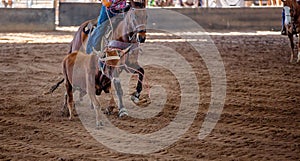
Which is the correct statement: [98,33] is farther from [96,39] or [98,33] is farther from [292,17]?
[292,17]

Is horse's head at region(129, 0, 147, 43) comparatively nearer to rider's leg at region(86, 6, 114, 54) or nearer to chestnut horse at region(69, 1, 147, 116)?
chestnut horse at region(69, 1, 147, 116)

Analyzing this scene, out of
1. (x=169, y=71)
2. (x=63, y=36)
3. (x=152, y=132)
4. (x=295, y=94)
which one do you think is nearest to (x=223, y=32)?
(x=63, y=36)

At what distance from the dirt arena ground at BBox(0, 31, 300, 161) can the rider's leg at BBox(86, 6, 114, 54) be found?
111 centimetres

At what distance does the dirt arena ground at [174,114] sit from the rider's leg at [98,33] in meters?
1.11

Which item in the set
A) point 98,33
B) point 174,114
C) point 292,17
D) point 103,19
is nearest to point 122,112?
point 174,114

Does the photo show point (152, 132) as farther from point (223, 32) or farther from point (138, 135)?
point (223, 32)

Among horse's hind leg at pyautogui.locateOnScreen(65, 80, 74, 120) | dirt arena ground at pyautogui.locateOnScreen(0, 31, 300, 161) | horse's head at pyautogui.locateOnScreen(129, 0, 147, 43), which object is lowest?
dirt arena ground at pyautogui.locateOnScreen(0, 31, 300, 161)

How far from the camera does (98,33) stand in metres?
10.5

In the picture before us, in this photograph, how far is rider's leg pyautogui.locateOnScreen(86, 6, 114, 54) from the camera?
34.3ft

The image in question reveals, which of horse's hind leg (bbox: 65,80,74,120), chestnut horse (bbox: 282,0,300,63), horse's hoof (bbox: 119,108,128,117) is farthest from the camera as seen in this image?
chestnut horse (bbox: 282,0,300,63)

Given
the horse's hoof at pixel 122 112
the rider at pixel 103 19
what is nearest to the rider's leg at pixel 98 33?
the rider at pixel 103 19

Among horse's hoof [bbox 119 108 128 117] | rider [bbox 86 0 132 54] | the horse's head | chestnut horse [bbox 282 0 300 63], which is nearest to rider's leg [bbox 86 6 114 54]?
rider [bbox 86 0 132 54]

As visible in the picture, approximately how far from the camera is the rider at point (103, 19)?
10.5 metres

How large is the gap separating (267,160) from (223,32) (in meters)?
20.0
